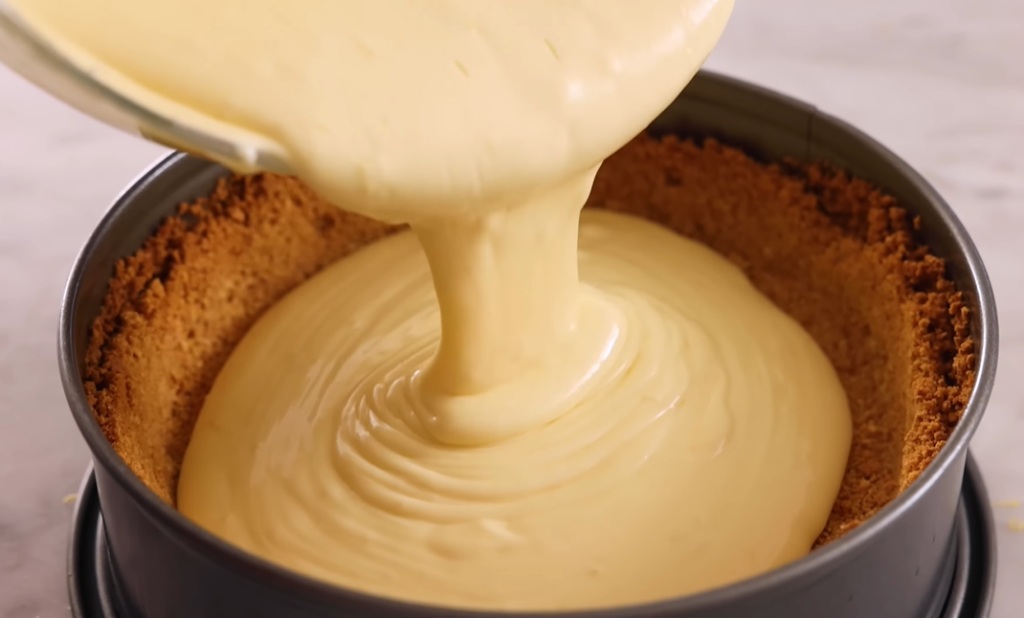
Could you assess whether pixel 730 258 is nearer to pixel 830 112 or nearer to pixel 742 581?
pixel 830 112

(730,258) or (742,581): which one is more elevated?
(742,581)

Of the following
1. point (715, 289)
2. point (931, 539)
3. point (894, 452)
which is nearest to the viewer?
point (931, 539)

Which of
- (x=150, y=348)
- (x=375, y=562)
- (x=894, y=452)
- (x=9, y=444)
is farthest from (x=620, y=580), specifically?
(x=9, y=444)

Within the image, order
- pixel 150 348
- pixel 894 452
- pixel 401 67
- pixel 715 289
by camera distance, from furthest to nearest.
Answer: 1. pixel 715 289
2. pixel 150 348
3. pixel 894 452
4. pixel 401 67

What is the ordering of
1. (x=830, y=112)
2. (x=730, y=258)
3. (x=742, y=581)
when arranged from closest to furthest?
(x=742, y=581)
(x=730, y=258)
(x=830, y=112)

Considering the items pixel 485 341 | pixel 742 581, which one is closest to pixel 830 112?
pixel 485 341

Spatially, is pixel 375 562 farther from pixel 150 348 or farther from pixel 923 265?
pixel 923 265
